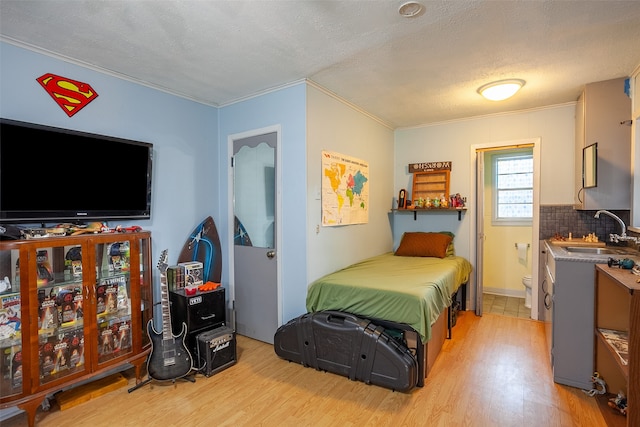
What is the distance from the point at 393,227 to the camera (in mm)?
4773

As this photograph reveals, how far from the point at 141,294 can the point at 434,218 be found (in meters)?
3.62

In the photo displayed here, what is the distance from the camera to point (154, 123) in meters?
2.95

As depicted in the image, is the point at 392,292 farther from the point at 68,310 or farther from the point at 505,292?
the point at 505,292

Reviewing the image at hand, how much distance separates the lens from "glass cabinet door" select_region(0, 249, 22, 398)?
191 centimetres

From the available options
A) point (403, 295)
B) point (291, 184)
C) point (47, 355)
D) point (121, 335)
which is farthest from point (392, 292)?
point (47, 355)

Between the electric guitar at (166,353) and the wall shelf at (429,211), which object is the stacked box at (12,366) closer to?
the electric guitar at (166,353)

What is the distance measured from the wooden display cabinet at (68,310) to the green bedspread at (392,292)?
4.71 feet

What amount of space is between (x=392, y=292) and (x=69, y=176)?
2.52 m

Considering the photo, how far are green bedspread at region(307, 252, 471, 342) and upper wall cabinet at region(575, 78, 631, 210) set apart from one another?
1475 millimetres

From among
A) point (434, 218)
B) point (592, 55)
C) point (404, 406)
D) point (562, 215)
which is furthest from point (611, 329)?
point (434, 218)

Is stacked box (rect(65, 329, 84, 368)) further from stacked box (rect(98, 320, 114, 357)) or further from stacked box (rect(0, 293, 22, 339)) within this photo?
stacked box (rect(0, 293, 22, 339))

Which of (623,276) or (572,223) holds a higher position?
(572,223)

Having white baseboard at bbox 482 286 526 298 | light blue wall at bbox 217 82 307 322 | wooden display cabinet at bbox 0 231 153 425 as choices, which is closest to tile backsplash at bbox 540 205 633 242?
white baseboard at bbox 482 286 526 298

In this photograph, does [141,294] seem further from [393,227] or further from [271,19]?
[393,227]
